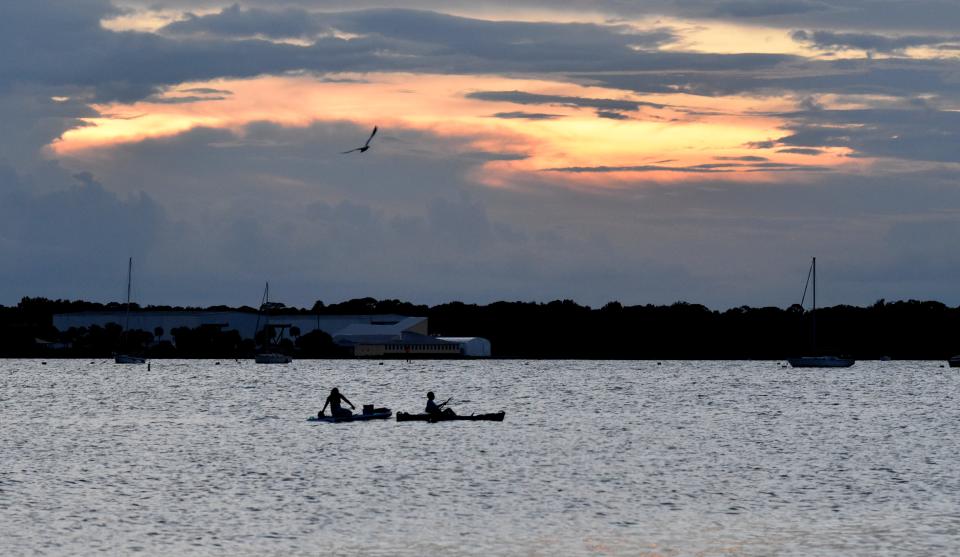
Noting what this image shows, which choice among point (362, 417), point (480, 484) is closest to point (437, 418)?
point (362, 417)

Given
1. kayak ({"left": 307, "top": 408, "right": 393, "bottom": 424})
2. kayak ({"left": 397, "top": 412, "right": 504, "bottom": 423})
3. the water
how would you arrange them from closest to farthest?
the water, kayak ({"left": 397, "top": 412, "right": 504, "bottom": 423}), kayak ({"left": 307, "top": 408, "right": 393, "bottom": 424})

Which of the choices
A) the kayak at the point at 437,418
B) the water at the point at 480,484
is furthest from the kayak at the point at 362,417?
the kayak at the point at 437,418

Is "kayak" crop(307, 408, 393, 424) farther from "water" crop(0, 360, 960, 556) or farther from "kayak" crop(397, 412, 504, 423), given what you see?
"kayak" crop(397, 412, 504, 423)

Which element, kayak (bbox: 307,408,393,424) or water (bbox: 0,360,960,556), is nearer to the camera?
water (bbox: 0,360,960,556)

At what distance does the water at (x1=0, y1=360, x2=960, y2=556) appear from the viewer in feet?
139

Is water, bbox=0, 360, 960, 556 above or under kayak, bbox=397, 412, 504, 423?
under

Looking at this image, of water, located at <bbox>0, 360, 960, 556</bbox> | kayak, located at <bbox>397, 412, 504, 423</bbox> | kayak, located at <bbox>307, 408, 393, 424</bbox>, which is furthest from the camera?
kayak, located at <bbox>307, 408, 393, 424</bbox>

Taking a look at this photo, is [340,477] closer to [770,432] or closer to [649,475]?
[649,475]

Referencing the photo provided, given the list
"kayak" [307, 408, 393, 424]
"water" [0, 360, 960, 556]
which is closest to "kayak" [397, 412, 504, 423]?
"water" [0, 360, 960, 556]

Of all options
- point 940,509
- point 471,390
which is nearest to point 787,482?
point 940,509

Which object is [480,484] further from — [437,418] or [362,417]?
[362,417]

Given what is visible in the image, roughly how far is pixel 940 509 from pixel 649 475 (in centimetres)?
1547

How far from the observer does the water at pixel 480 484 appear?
42219 mm

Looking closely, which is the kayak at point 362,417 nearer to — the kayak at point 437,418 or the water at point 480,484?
the water at point 480,484
